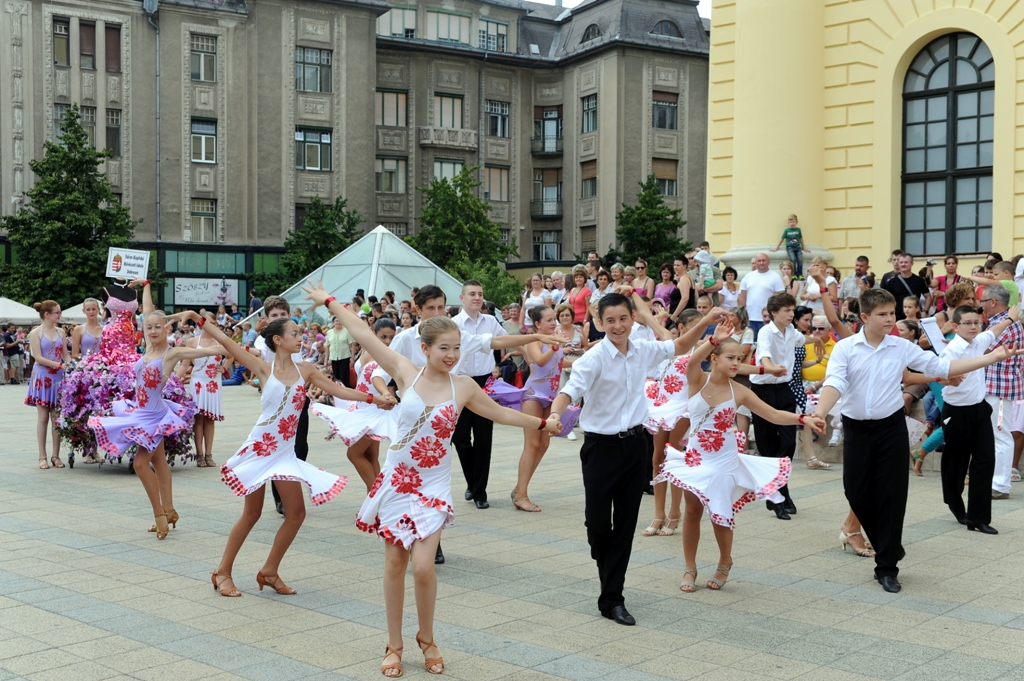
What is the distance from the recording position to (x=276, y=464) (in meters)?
7.30

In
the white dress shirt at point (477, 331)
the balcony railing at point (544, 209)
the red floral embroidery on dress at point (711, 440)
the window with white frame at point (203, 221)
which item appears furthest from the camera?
the balcony railing at point (544, 209)

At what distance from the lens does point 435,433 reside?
583 centimetres

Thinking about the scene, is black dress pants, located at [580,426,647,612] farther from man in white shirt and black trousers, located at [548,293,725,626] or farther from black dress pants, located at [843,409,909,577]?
black dress pants, located at [843,409,909,577]

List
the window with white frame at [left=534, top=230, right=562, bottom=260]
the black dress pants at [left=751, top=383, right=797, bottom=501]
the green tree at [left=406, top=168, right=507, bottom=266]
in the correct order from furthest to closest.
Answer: the window with white frame at [left=534, top=230, right=562, bottom=260]
the green tree at [left=406, top=168, right=507, bottom=266]
the black dress pants at [left=751, top=383, right=797, bottom=501]

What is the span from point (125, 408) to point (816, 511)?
666 centimetres

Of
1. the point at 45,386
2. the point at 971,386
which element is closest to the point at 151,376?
the point at 45,386

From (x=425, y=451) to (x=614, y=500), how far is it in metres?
1.48

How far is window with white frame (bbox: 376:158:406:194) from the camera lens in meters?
54.4

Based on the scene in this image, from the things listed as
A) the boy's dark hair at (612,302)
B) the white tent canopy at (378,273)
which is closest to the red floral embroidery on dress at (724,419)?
the boy's dark hair at (612,302)

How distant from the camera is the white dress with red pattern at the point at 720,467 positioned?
290 inches

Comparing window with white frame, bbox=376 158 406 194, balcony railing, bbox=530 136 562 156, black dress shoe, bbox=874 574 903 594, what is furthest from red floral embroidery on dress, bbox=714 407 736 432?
balcony railing, bbox=530 136 562 156

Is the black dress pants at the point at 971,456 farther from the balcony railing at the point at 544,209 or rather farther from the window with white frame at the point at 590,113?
the balcony railing at the point at 544,209

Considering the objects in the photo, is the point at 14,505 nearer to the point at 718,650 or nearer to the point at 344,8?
the point at 718,650

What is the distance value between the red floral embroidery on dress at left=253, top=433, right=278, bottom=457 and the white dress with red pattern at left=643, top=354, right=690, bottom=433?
3.18 m
